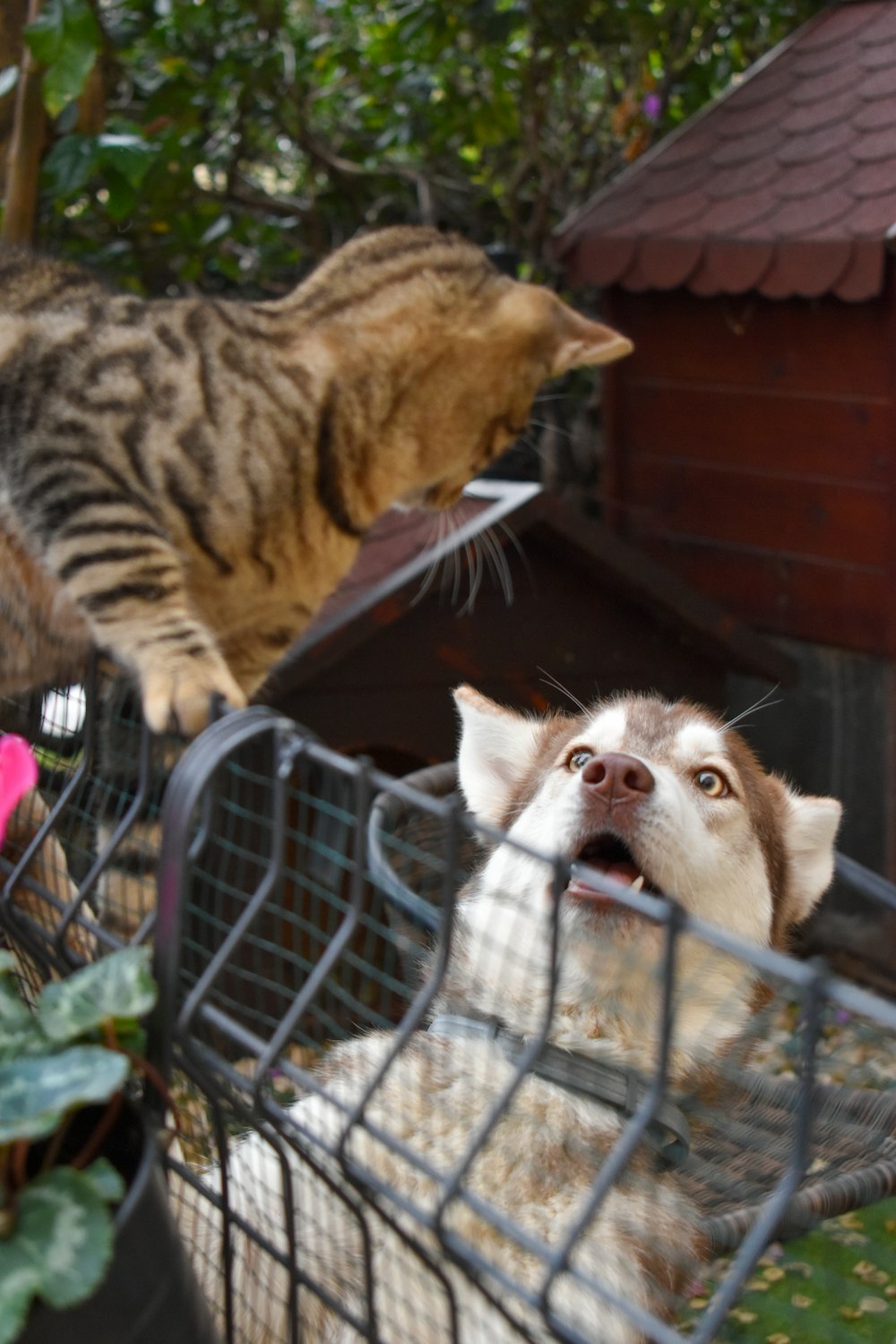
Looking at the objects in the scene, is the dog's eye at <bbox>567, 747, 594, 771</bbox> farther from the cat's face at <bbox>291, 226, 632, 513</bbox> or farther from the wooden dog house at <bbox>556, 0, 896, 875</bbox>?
the wooden dog house at <bbox>556, 0, 896, 875</bbox>

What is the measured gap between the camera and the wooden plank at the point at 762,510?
14.2 feet

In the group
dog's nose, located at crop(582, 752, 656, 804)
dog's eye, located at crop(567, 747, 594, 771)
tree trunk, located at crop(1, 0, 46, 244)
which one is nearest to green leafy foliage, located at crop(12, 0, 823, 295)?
tree trunk, located at crop(1, 0, 46, 244)

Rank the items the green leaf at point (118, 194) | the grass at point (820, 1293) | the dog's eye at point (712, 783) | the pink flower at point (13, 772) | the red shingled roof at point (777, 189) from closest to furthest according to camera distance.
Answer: the pink flower at point (13, 772) < the dog's eye at point (712, 783) < the grass at point (820, 1293) < the green leaf at point (118, 194) < the red shingled roof at point (777, 189)

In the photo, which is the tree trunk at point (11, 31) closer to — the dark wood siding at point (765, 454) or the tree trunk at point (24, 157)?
the tree trunk at point (24, 157)

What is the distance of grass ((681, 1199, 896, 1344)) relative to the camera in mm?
2562

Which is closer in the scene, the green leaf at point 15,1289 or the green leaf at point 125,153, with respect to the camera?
the green leaf at point 15,1289

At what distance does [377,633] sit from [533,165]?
2.72 meters

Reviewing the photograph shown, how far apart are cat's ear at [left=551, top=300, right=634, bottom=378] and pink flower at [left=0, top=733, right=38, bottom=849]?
87.7 inches

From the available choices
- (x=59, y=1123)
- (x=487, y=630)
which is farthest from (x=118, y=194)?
(x=59, y=1123)

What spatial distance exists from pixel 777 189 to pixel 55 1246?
13.1 ft

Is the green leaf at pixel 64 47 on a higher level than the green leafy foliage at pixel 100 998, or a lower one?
higher

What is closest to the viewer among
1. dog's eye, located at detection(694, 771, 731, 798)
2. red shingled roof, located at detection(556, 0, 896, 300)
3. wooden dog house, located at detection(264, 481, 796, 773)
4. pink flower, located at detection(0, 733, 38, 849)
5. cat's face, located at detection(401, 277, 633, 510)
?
pink flower, located at detection(0, 733, 38, 849)

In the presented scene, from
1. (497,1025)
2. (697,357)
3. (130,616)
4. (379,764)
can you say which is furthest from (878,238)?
(497,1025)

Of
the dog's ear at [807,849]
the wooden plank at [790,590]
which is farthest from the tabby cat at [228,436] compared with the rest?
the wooden plank at [790,590]
